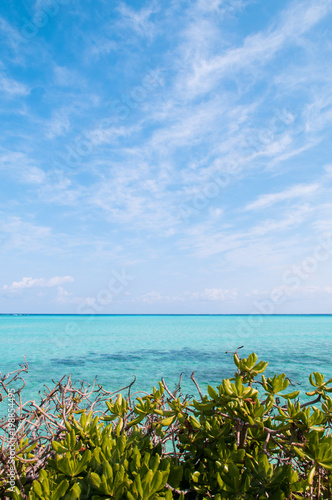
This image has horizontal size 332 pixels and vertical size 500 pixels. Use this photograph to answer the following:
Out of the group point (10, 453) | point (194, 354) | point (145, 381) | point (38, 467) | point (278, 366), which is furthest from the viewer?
point (194, 354)

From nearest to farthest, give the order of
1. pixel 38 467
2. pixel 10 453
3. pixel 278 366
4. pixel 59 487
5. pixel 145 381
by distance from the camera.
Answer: pixel 59 487
pixel 10 453
pixel 38 467
pixel 145 381
pixel 278 366

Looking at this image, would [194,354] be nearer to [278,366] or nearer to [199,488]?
[278,366]

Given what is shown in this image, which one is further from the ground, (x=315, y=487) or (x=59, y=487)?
(x=59, y=487)

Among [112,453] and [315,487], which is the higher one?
[112,453]

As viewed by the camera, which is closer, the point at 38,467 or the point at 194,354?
the point at 38,467

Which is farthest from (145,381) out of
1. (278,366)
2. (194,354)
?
(194,354)

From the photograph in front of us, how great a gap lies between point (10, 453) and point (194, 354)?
2402 cm

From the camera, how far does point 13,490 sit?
1461 mm

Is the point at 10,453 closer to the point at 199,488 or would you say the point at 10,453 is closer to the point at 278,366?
the point at 199,488

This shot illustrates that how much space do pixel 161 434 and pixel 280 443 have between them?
582mm

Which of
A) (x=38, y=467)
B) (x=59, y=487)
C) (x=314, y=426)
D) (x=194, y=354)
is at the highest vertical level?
(x=314, y=426)

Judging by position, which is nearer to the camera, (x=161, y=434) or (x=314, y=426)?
(x=314, y=426)

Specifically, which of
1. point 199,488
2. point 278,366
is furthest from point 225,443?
point 278,366

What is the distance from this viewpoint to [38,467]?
1699 millimetres
